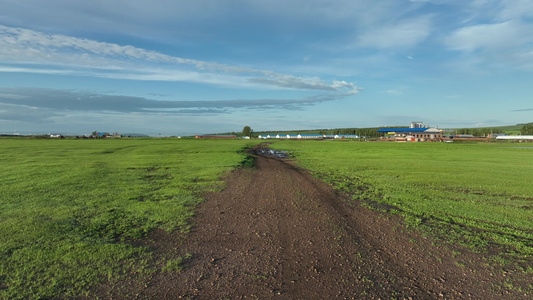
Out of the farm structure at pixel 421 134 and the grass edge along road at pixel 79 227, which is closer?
the grass edge along road at pixel 79 227

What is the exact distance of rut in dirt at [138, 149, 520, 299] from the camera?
504 cm

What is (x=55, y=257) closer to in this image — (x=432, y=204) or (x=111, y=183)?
(x=111, y=183)

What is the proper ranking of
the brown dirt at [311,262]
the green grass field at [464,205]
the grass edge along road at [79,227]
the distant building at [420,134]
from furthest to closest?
the distant building at [420,134] < the green grass field at [464,205] < the grass edge along road at [79,227] < the brown dirt at [311,262]

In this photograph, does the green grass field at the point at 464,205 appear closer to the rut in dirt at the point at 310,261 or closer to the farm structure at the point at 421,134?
the rut in dirt at the point at 310,261

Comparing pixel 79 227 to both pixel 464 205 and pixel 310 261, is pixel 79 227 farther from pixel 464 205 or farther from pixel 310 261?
pixel 464 205

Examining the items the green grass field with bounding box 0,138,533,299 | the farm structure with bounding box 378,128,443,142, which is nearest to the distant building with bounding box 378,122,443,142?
the farm structure with bounding box 378,128,443,142

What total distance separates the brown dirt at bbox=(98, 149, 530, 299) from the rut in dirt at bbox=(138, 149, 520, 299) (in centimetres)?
2

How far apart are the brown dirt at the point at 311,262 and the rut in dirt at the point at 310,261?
2cm

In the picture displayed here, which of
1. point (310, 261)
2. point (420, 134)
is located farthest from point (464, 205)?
point (420, 134)

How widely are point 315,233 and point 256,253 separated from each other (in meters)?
2.12

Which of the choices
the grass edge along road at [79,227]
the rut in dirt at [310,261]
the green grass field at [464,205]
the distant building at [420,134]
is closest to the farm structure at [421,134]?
Result: the distant building at [420,134]

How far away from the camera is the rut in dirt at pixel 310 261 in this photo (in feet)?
16.5

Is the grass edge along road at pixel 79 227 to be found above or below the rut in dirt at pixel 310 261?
above

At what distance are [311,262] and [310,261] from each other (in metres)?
0.05
